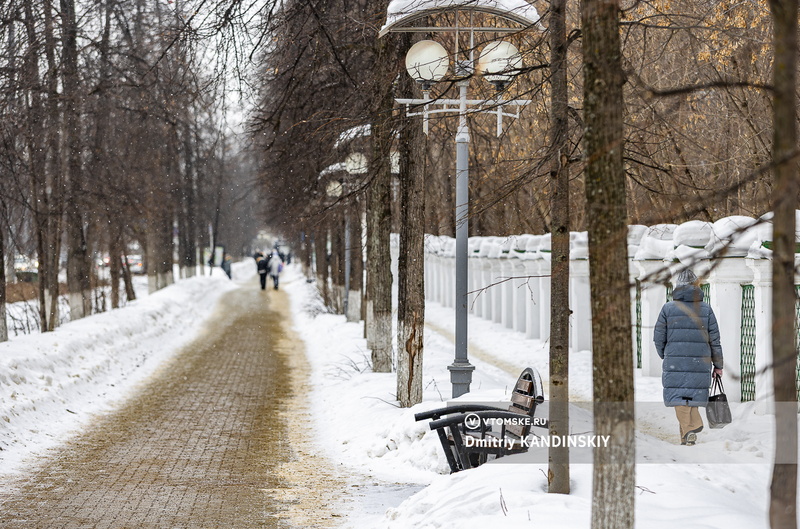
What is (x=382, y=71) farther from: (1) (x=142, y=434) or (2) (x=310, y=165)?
(2) (x=310, y=165)

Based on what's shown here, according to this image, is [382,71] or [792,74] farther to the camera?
[382,71]

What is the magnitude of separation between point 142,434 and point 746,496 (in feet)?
21.9

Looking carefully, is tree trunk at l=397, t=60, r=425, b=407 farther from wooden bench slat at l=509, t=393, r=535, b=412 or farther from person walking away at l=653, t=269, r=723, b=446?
wooden bench slat at l=509, t=393, r=535, b=412

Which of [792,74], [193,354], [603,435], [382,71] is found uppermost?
[382,71]

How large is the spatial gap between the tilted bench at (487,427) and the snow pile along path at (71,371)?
4.31 metres

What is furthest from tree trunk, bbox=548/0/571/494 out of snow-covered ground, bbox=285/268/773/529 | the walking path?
the walking path

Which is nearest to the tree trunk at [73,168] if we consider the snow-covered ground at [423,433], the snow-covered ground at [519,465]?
the snow-covered ground at [423,433]

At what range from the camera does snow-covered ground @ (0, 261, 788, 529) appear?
5844mm

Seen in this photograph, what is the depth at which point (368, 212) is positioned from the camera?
1761cm

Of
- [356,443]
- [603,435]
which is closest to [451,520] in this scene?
[603,435]

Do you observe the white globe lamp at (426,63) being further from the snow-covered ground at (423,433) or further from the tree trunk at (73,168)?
the tree trunk at (73,168)

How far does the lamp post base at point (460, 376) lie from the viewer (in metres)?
10.5

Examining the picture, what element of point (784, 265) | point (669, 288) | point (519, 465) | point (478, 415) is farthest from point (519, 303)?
point (784, 265)

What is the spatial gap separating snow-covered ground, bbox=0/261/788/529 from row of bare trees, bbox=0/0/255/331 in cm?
220
